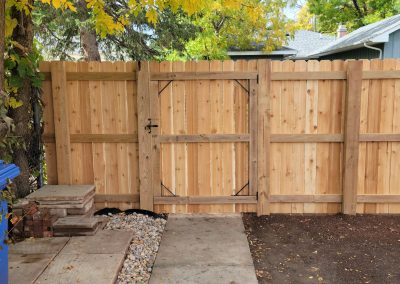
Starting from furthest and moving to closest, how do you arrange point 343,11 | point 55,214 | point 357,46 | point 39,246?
point 343,11 < point 357,46 < point 55,214 < point 39,246

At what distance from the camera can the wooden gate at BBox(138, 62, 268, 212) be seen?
508cm

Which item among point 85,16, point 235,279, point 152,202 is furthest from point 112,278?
point 85,16

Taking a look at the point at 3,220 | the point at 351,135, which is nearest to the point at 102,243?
the point at 3,220

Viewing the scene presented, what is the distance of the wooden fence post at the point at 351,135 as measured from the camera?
4977mm

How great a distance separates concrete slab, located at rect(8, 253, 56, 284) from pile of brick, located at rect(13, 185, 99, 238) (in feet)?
1.65

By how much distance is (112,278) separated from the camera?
11.0 feet

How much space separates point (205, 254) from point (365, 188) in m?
2.42

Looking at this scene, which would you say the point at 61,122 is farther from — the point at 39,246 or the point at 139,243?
the point at 139,243

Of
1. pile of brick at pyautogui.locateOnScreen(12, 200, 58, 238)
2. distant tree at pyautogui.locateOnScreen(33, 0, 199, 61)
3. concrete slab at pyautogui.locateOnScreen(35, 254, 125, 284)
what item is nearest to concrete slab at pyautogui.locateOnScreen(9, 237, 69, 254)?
pile of brick at pyautogui.locateOnScreen(12, 200, 58, 238)

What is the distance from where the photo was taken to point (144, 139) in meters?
5.15

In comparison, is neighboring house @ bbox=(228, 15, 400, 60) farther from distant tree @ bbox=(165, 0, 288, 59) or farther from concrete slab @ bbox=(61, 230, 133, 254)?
concrete slab @ bbox=(61, 230, 133, 254)

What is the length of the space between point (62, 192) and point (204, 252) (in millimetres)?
1822

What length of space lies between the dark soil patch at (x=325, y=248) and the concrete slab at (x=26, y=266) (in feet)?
6.34

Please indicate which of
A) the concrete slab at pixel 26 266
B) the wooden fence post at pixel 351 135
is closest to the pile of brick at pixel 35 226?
the concrete slab at pixel 26 266
